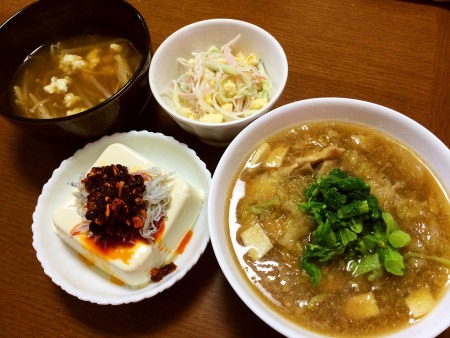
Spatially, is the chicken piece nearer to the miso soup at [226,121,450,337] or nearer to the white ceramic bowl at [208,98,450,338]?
the miso soup at [226,121,450,337]

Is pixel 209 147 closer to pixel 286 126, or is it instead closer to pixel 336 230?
pixel 286 126

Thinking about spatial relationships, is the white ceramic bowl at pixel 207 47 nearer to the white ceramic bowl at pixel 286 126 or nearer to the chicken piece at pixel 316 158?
the white ceramic bowl at pixel 286 126

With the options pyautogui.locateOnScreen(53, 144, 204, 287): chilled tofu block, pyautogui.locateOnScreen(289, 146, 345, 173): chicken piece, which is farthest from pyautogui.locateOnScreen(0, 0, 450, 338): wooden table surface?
pyautogui.locateOnScreen(289, 146, 345, 173): chicken piece

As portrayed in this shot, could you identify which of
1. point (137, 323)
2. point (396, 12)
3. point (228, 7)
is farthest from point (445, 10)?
point (137, 323)

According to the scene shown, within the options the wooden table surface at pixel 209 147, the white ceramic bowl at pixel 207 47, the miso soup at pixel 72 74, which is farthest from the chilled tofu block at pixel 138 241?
the miso soup at pixel 72 74

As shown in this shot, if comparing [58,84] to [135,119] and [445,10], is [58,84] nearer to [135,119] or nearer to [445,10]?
[135,119]
